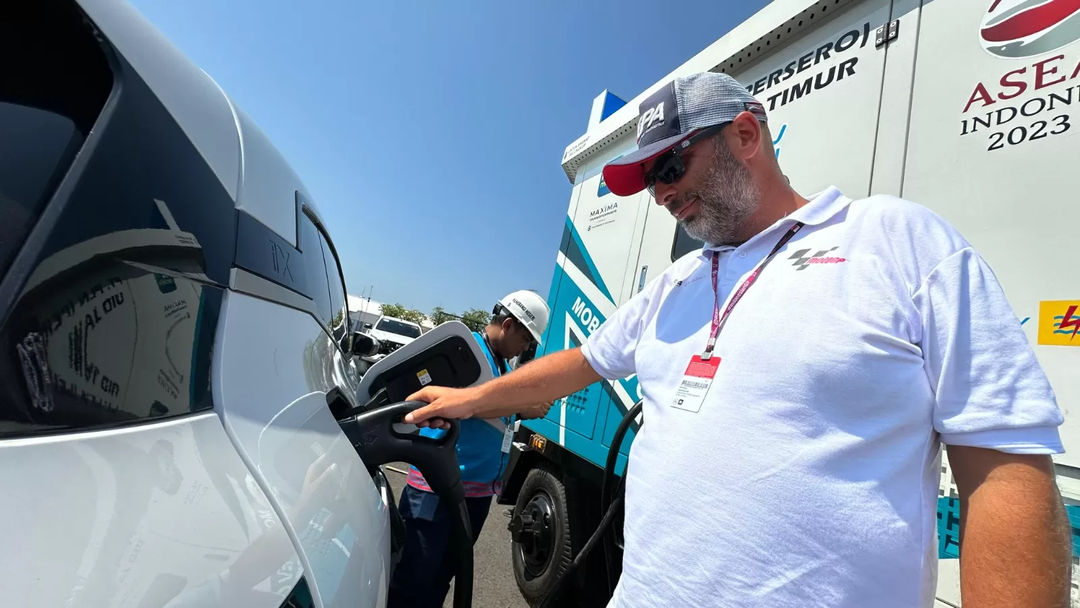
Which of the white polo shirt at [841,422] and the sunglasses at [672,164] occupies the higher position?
the sunglasses at [672,164]

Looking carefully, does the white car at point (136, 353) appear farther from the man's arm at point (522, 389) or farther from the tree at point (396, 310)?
the tree at point (396, 310)

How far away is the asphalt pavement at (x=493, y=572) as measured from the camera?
11.4 ft

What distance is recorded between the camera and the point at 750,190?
132cm

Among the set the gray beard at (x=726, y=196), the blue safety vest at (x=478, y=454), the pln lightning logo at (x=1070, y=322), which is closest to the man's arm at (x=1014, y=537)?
the gray beard at (x=726, y=196)

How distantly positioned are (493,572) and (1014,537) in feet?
12.2

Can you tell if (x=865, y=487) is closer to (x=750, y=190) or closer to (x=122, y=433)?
(x=750, y=190)

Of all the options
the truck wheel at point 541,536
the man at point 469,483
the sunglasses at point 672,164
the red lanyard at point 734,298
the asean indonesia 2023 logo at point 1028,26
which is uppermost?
the asean indonesia 2023 logo at point 1028,26

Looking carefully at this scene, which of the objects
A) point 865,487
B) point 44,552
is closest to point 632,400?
point 865,487

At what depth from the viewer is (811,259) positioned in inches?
41.4

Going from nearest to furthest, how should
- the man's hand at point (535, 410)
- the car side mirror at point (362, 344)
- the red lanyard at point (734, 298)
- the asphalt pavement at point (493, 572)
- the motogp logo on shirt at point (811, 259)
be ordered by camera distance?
the motogp logo on shirt at point (811, 259) → the red lanyard at point (734, 298) → the man's hand at point (535, 410) → the car side mirror at point (362, 344) → the asphalt pavement at point (493, 572)

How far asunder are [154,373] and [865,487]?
3.56 feet

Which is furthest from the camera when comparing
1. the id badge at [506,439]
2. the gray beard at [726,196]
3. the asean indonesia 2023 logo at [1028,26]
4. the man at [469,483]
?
the id badge at [506,439]

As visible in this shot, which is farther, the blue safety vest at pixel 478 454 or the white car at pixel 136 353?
the blue safety vest at pixel 478 454

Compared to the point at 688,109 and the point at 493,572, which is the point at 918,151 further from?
the point at 493,572
